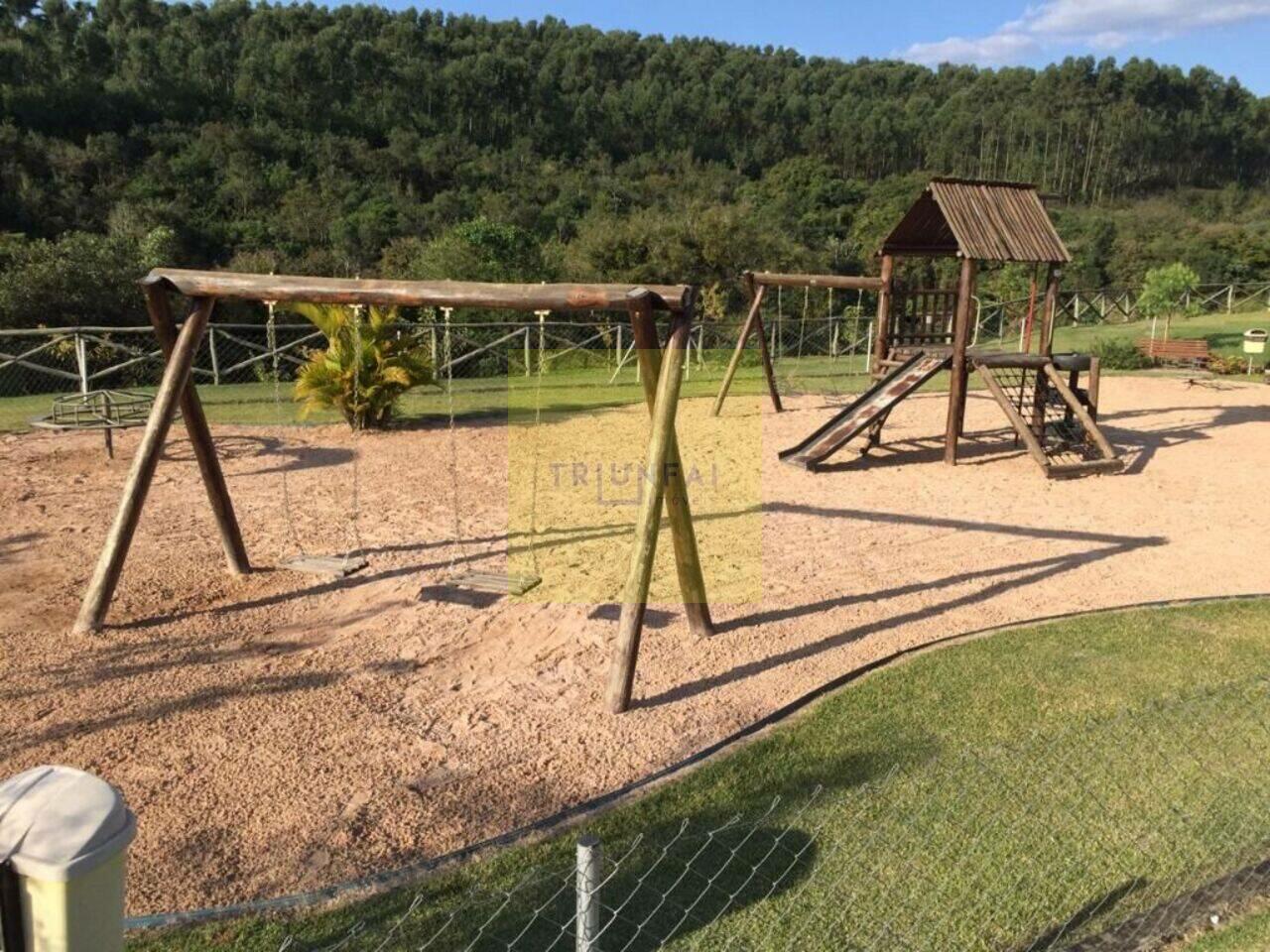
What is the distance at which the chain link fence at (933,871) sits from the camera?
9.77 ft

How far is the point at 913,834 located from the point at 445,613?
3266 millimetres

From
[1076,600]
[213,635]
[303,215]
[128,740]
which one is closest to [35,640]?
[213,635]

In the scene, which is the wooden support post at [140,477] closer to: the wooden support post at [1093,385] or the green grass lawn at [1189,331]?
the wooden support post at [1093,385]

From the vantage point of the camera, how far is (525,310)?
16.7 feet

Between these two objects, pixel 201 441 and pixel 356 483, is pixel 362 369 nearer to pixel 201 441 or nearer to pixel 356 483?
pixel 356 483

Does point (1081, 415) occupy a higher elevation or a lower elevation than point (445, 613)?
higher

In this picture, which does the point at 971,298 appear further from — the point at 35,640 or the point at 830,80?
the point at 830,80

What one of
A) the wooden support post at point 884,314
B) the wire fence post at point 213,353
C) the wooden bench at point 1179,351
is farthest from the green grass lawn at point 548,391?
the wooden support post at point 884,314

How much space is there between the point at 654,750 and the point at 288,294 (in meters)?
3.25

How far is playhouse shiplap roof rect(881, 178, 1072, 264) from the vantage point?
10.7 meters

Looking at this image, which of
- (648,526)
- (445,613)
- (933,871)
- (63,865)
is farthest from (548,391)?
(63,865)

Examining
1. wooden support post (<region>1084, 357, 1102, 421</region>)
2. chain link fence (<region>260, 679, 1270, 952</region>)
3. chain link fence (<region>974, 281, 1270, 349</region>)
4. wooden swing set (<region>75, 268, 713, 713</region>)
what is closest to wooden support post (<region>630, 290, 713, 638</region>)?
wooden swing set (<region>75, 268, 713, 713</region>)

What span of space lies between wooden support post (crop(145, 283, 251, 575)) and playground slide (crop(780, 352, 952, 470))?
601 cm

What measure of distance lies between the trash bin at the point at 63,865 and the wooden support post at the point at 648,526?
10.6 ft
